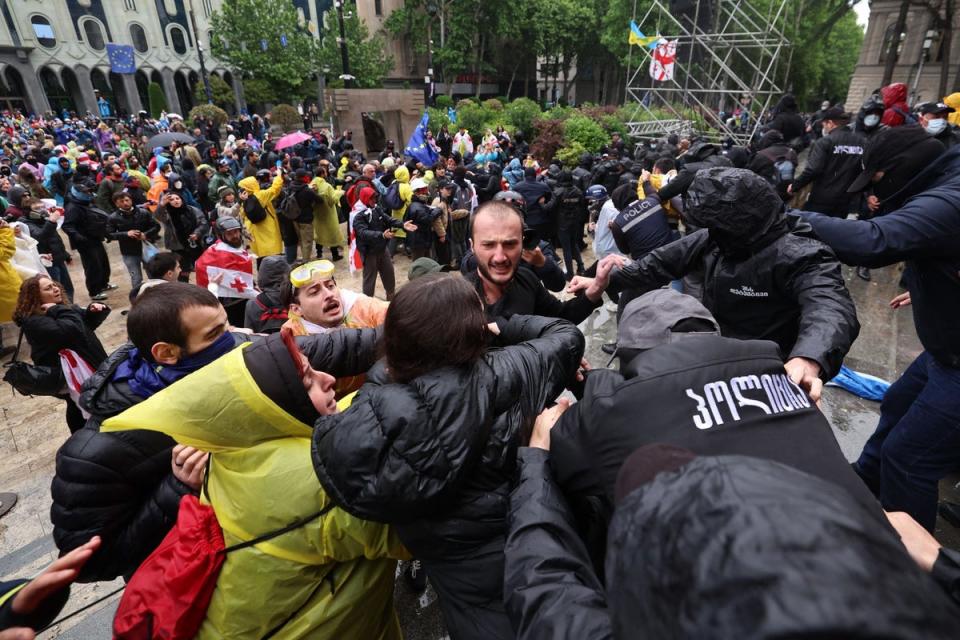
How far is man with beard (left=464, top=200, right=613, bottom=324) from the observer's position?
8.70 feet

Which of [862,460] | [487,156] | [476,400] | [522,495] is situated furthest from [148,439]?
[487,156]

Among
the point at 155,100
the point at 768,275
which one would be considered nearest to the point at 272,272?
the point at 768,275

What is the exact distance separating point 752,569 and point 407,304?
1.07 m

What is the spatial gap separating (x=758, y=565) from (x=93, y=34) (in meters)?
47.9

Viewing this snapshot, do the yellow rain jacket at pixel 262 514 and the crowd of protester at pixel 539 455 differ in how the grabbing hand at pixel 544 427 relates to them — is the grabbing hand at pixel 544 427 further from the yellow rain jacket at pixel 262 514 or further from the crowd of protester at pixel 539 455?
the yellow rain jacket at pixel 262 514

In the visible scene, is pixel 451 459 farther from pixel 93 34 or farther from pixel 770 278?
pixel 93 34

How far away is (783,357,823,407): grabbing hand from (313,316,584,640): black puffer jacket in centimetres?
92

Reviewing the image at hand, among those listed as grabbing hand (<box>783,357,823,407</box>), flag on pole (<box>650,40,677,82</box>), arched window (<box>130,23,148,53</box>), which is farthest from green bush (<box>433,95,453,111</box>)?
grabbing hand (<box>783,357,823,407</box>)

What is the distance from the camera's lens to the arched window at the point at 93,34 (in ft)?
Answer: 110

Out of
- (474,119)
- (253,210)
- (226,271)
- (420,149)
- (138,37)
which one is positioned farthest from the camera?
(138,37)

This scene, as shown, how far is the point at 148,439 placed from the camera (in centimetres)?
172

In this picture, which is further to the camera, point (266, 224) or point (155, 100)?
point (155, 100)

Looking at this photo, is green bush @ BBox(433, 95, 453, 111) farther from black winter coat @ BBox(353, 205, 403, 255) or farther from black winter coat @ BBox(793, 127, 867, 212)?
black winter coat @ BBox(793, 127, 867, 212)

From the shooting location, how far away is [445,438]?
124 cm
